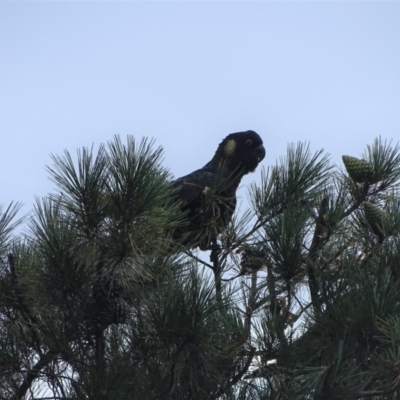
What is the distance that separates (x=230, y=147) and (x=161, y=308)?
3473 millimetres

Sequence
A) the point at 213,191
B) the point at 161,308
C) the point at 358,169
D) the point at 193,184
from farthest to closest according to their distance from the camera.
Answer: the point at 193,184 → the point at 213,191 → the point at 358,169 → the point at 161,308

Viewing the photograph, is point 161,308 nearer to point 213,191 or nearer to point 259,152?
point 213,191

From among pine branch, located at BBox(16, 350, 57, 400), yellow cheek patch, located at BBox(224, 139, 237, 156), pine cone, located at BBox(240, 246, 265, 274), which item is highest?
yellow cheek patch, located at BBox(224, 139, 237, 156)

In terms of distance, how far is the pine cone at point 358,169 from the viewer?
17.7ft

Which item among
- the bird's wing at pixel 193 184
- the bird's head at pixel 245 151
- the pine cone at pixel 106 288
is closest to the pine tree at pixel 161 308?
the pine cone at pixel 106 288

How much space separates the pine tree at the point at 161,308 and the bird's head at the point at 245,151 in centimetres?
272

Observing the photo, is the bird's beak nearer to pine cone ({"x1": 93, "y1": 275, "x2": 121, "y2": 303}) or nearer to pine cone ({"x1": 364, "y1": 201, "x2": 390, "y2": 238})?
pine cone ({"x1": 364, "y1": 201, "x2": 390, "y2": 238})

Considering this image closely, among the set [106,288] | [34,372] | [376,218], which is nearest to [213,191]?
[376,218]

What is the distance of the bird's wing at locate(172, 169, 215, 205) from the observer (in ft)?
20.3

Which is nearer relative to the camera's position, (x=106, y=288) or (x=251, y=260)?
(x=106, y=288)

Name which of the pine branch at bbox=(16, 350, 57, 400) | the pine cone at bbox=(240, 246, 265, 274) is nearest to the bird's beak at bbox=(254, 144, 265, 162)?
the pine cone at bbox=(240, 246, 265, 274)

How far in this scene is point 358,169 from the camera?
541cm

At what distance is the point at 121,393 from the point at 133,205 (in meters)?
0.83

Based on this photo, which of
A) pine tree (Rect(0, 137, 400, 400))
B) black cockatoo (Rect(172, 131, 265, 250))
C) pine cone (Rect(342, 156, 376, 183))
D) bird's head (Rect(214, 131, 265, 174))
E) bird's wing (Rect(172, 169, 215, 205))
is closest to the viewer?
pine tree (Rect(0, 137, 400, 400))
